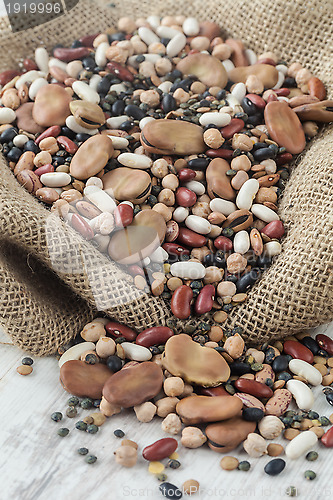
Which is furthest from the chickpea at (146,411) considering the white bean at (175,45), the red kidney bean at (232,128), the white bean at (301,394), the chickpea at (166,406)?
the white bean at (175,45)

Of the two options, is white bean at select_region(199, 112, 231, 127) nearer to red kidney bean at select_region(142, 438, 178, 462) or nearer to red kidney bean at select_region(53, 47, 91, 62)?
red kidney bean at select_region(53, 47, 91, 62)

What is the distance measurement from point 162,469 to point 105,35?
101 cm

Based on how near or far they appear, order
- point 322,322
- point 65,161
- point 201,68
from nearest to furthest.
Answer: point 322,322 < point 65,161 < point 201,68

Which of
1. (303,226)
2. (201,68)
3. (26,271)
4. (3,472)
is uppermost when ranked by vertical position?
(201,68)

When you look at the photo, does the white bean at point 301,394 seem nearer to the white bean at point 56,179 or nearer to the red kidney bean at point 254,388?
the red kidney bean at point 254,388

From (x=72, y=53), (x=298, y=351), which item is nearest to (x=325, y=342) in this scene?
(x=298, y=351)

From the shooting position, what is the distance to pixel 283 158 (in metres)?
1.18

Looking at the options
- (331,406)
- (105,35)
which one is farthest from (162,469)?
(105,35)

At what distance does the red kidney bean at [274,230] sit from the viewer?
1.07m

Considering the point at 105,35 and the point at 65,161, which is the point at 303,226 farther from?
the point at 105,35

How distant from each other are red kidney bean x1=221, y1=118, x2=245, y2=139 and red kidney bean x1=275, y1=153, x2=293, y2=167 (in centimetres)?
10

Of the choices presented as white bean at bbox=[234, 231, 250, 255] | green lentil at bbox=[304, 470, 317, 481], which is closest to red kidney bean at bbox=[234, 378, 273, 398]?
green lentil at bbox=[304, 470, 317, 481]

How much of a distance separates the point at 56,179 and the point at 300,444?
24.3 inches

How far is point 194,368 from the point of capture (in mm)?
924
